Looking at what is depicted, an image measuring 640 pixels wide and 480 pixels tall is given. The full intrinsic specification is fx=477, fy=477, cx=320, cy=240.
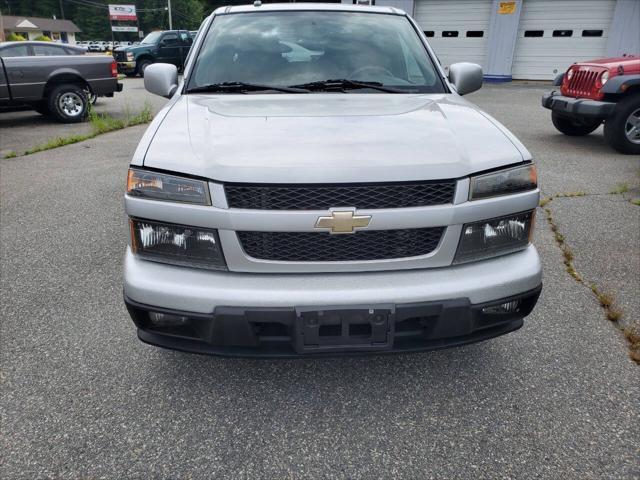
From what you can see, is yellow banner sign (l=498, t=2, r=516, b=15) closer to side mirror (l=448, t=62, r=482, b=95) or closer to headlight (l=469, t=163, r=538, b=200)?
side mirror (l=448, t=62, r=482, b=95)

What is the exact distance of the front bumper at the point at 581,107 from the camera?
6723mm

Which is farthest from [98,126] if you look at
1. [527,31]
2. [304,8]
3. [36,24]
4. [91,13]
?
[91,13]

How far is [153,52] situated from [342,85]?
20.1 m

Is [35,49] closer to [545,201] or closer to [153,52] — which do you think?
[545,201]

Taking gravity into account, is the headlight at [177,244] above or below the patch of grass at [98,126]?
above

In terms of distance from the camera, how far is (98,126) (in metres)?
8.58

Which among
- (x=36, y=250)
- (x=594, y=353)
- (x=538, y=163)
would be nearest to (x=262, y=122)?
(x=594, y=353)

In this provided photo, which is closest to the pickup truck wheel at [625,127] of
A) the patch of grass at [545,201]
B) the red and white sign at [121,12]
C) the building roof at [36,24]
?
the patch of grass at [545,201]

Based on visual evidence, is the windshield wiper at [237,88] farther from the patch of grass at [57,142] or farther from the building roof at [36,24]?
the building roof at [36,24]

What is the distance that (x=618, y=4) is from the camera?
1480cm

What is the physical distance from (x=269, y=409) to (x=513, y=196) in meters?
1.39

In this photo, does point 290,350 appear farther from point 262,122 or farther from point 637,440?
point 637,440

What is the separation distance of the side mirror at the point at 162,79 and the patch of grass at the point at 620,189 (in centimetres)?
459

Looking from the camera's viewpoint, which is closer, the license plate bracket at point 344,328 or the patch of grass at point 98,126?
the license plate bracket at point 344,328
